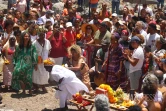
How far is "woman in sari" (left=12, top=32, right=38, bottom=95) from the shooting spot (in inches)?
484

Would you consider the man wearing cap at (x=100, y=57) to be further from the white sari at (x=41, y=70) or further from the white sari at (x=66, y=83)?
the white sari at (x=66, y=83)

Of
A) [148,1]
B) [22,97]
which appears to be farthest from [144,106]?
[148,1]

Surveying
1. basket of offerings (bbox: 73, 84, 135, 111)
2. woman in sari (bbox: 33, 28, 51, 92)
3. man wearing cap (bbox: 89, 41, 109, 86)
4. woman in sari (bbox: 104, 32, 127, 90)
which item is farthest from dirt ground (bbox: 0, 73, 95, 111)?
woman in sari (bbox: 104, 32, 127, 90)

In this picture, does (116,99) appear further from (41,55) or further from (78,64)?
(41,55)

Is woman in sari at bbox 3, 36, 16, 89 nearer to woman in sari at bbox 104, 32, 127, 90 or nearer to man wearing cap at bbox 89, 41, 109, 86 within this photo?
man wearing cap at bbox 89, 41, 109, 86

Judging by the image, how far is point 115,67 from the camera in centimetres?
1238

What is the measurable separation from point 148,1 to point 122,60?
26.6ft

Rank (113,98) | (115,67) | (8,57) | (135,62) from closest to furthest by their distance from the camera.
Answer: (113,98)
(135,62)
(115,67)
(8,57)

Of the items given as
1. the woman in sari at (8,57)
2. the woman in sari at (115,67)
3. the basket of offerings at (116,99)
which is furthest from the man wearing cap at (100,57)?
the basket of offerings at (116,99)

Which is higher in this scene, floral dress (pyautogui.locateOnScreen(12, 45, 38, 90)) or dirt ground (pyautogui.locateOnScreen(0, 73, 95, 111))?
floral dress (pyautogui.locateOnScreen(12, 45, 38, 90))

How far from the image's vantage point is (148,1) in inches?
778

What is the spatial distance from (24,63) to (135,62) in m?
3.07

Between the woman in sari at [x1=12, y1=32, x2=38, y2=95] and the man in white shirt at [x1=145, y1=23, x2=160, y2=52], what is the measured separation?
10.4 ft

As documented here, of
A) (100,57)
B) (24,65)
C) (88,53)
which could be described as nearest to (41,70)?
(24,65)
